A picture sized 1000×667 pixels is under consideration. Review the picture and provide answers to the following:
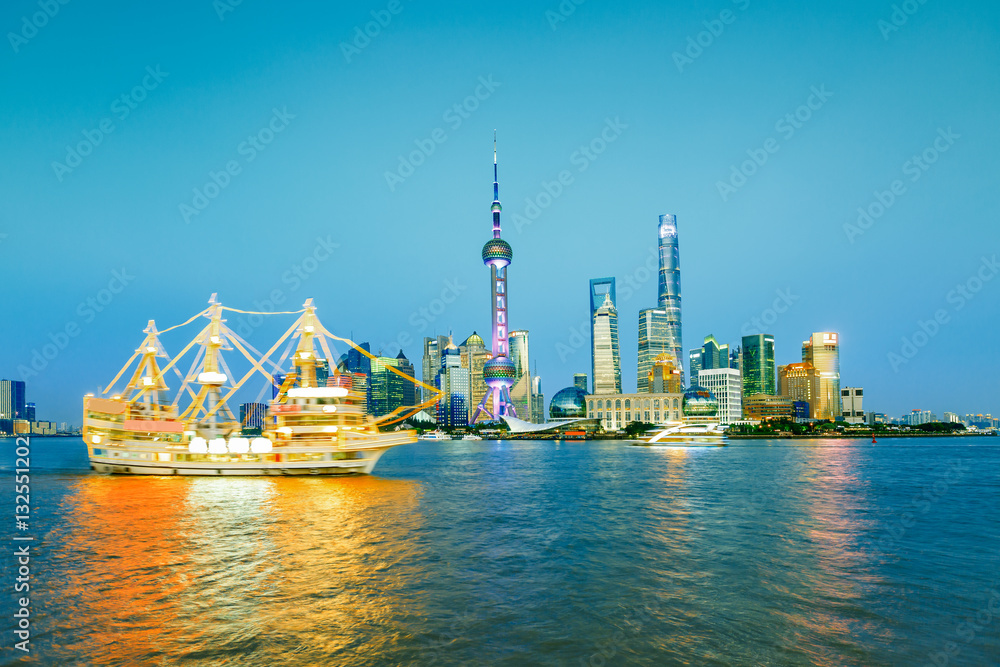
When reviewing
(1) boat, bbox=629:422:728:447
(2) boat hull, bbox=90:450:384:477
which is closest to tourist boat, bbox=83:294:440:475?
(2) boat hull, bbox=90:450:384:477

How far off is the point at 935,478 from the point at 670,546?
6104cm

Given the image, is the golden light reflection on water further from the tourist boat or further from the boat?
the boat

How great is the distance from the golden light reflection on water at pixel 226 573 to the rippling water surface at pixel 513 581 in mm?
119

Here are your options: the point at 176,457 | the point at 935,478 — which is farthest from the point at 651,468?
the point at 176,457

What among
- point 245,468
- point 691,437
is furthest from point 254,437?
point 691,437

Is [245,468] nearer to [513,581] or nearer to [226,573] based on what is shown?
[226,573]

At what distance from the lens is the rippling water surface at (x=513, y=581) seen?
1744 centimetres

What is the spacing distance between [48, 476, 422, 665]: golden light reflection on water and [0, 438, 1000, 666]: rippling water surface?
4.7 inches

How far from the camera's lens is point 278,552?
30.6m

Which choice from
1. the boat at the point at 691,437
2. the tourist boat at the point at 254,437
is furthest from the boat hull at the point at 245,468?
the boat at the point at 691,437

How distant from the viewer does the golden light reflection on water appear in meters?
18.3

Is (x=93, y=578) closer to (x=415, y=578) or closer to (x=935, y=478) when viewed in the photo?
(x=415, y=578)

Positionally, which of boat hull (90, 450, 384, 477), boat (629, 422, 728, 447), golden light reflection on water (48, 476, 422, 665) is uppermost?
golden light reflection on water (48, 476, 422, 665)

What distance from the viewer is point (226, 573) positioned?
26172 mm
